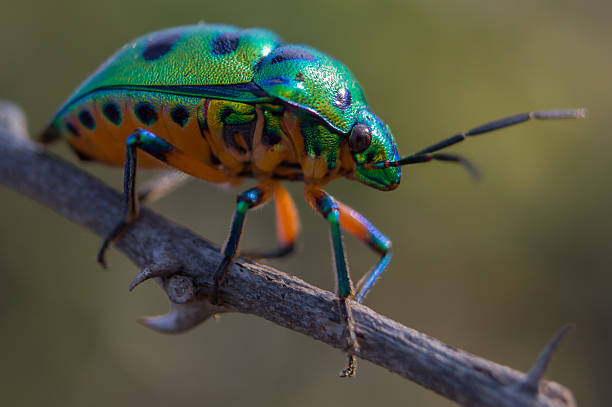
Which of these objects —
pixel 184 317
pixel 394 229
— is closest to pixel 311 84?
pixel 184 317

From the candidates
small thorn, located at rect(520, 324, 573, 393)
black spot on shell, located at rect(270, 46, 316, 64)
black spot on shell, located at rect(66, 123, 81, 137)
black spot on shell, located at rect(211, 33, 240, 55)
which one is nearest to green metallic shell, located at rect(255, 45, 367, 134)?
black spot on shell, located at rect(270, 46, 316, 64)

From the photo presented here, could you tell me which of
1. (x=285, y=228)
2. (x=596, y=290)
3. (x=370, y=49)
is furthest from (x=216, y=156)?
(x=596, y=290)

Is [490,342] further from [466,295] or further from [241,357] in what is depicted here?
[241,357]

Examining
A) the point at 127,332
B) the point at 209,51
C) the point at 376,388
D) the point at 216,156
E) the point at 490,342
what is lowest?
the point at 127,332

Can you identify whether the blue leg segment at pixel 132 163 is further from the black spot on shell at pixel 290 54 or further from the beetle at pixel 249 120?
the black spot on shell at pixel 290 54

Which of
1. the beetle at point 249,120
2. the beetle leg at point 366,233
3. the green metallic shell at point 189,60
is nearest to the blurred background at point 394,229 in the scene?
the beetle leg at point 366,233
